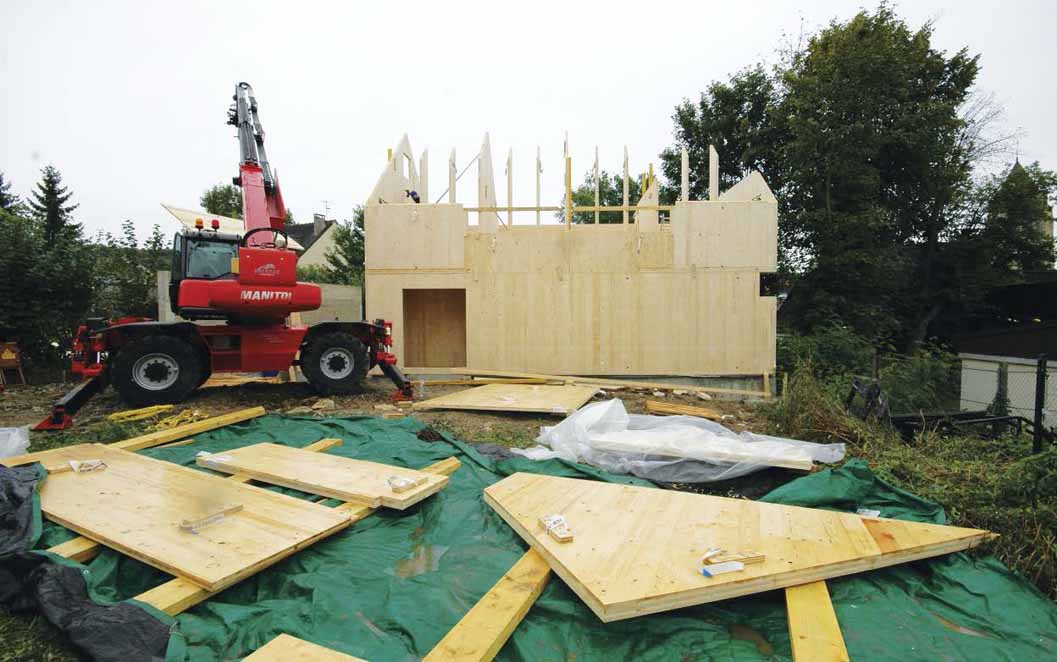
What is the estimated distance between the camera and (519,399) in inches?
312

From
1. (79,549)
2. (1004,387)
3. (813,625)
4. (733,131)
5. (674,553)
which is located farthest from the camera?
(733,131)

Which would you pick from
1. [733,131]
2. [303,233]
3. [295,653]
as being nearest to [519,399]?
[295,653]

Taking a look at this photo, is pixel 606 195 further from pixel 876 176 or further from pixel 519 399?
pixel 519 399

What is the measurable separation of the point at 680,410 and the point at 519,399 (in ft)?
7.55

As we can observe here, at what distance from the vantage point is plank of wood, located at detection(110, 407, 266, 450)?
535 cm

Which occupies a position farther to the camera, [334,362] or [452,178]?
[452,178]

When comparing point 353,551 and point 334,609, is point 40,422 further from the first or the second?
point 334,609

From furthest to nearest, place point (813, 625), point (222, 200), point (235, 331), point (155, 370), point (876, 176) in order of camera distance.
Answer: point (222, 200) < point (876, 176) < point (235, 331) < point (155, 370) < point (813, 625)

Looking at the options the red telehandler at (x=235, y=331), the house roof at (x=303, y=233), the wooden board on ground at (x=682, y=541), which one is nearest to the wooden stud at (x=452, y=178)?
the red telehandler at (x=235, y=331)

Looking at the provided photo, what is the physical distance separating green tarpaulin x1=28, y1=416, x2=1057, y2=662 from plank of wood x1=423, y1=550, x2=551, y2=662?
0.26ft

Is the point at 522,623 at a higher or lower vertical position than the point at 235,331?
lower

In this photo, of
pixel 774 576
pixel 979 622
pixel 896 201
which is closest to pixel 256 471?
pixel 774 576

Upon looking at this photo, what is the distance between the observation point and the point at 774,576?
268 centimetres

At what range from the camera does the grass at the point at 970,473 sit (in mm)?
3145
